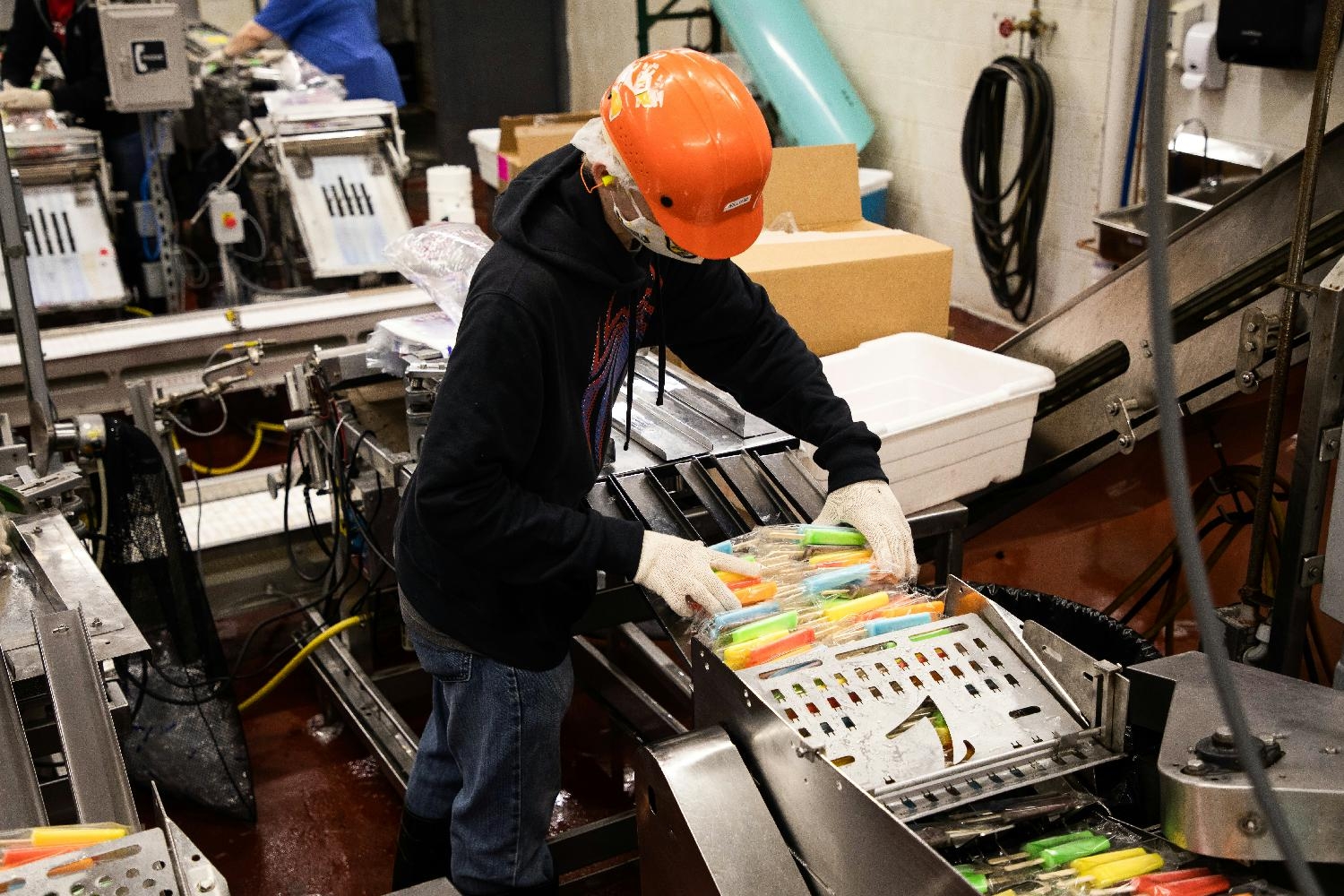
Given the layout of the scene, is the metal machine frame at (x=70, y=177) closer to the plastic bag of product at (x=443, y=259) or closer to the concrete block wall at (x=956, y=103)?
the plastic bag of product at (x=443, y=259)

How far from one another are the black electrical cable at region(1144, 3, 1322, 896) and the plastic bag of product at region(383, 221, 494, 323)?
6.40ft

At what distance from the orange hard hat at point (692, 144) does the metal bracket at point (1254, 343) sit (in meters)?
1.27

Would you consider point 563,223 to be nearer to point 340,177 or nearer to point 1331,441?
point 1331,441

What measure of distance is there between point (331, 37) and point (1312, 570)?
449cm

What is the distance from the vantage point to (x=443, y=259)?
2.57 m

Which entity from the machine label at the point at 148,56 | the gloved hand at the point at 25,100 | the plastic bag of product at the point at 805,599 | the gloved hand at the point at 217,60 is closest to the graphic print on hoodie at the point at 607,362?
the plastic bag of product at the point at 805,599

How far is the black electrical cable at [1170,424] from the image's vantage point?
0.65m

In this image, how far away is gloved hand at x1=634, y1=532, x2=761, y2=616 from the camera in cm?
164

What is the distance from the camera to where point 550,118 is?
4.59 m

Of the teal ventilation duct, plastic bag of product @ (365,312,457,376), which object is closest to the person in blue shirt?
the teal ventilation duct

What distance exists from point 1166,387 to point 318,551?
10.2ft

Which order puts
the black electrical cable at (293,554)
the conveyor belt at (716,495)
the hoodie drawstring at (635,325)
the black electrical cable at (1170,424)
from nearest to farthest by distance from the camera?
the black electrical cable at (1170,424) < the hoodie drawstring at (635,325) < the conveyor belt at (716,495) < the black electrical cable at (293,554)

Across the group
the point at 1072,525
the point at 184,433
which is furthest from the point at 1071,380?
the point at 184,433

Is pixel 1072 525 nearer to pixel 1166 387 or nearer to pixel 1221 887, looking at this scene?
pixel 1221 887
